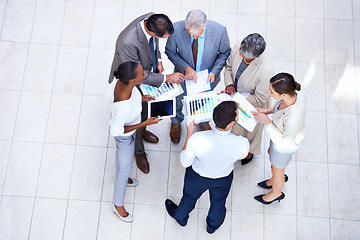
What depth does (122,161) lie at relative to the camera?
3.27m

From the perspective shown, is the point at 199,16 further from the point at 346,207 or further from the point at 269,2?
the point at 346,207

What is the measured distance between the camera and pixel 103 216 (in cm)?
366

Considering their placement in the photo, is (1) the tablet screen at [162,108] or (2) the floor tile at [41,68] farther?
(2) the floor tile at [41,68]

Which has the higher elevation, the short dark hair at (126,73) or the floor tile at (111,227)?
the short dark hair at (126,73)

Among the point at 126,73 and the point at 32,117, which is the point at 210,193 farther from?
the point at 32,117

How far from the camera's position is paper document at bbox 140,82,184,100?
125 inches

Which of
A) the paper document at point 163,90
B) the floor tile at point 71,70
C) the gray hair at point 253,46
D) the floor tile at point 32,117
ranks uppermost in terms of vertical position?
the gray hair at point 253,46

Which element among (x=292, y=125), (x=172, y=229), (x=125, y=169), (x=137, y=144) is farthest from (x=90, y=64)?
(x=292, y=125)

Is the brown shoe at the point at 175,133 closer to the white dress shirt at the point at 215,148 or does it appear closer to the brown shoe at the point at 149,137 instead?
the brown shoe at the point at 149,137

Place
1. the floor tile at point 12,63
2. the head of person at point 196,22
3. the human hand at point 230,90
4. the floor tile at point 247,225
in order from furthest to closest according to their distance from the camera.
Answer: the floor tile at point 12,63 < the floor tile at point 247,225 < the human hand at point 230,90 < the head of person at point 196,22

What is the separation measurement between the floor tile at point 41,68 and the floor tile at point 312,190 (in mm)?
2942

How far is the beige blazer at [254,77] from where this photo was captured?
3.07 metres

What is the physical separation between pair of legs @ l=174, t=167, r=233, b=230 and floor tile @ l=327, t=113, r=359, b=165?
4.88 ft

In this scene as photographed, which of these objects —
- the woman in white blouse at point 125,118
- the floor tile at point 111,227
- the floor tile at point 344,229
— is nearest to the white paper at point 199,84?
the woman in white blouse at point 125,118
